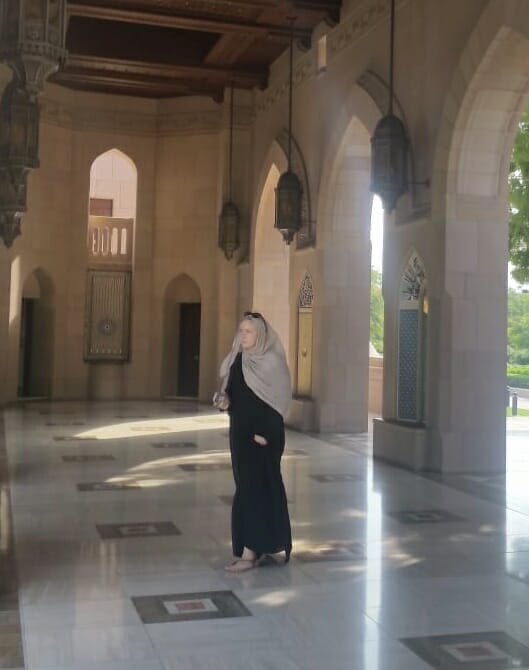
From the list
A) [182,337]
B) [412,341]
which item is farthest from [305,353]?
[182,337]

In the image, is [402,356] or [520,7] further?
[402,356]

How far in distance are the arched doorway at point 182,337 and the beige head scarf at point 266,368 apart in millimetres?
12473

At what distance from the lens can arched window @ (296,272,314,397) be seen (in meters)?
12.0

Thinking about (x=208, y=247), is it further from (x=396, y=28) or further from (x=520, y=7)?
(x=520, y=7)

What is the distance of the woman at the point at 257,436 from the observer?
464 centimetres

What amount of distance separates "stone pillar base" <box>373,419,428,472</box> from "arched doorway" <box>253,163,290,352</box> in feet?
18.9

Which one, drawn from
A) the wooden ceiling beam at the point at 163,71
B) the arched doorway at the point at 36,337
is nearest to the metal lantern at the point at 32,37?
the wooden ceiling beam at the point at 163,71

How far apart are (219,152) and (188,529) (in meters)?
11.8

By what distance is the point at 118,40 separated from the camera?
14.4 m

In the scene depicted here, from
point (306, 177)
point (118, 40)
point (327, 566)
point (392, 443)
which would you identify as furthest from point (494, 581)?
point (118, 40)

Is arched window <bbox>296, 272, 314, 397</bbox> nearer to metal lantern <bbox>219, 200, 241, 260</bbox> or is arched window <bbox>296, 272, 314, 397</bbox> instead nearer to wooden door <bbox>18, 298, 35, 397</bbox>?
metal lantern <bbox>219, 200, 241, 260</bbox>


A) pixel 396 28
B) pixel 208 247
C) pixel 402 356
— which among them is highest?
pixel 396 28

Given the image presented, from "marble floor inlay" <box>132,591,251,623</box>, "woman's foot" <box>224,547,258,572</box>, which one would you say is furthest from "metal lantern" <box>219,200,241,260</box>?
"marble floor inlay" <box>132,591,251,623</box>

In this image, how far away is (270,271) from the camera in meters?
15.0
